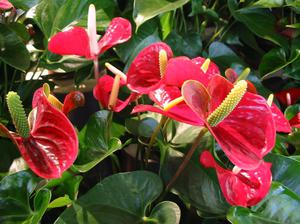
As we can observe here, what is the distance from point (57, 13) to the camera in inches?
33.1

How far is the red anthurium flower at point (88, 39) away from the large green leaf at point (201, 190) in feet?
0.78

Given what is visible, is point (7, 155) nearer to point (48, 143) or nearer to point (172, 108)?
point (48, 143)

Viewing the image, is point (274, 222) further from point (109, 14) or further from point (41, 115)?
point (109, 14)

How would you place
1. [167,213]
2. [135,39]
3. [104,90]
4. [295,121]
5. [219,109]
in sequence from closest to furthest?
[219,109] < [167,213] < [104,90] < [295,121] < [135,39]

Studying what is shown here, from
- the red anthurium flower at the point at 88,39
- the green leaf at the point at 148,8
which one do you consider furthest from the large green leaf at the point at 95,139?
the green leaf at the point at 148,8

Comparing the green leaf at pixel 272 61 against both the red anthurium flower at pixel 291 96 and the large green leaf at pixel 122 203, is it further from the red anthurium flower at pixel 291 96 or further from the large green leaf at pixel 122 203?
the large green leaf at pixel 122 203

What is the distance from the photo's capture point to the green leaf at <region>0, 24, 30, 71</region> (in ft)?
2.53

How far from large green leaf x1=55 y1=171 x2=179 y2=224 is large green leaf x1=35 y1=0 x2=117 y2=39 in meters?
0.40

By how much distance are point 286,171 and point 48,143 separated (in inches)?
14.2

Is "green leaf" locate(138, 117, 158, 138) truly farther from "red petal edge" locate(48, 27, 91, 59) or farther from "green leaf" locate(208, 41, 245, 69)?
"green leaf" locate(208, 41, 245, 69)

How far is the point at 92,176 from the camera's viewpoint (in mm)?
832

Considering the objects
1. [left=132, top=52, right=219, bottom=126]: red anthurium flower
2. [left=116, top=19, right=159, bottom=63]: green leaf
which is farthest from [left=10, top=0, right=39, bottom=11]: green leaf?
[left=132, top=52, right=219, bottom=126]: red anthurium flower

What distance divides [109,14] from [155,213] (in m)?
0.52

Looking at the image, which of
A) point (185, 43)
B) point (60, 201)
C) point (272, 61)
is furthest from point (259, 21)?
point (60, 201)
